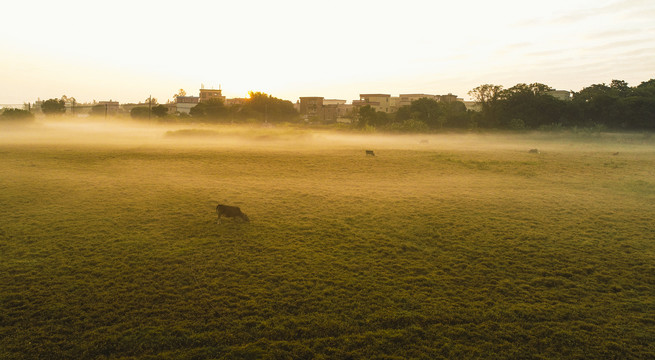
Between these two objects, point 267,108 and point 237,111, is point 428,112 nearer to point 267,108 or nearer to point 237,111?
point 267,108

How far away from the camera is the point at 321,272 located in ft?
Result: 21.4

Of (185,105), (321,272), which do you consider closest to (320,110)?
(185,105)

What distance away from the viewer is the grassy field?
4.64 meters

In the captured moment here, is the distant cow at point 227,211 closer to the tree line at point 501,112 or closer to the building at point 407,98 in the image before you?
the tree line at point 501,112

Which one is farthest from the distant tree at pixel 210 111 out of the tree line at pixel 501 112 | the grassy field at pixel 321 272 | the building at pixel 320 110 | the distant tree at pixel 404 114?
the grassy field at pixel 321 272

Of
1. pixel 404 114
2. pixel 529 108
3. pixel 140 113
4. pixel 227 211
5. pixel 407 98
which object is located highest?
pixel 407 98

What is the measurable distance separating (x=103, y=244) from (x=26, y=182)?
807cm

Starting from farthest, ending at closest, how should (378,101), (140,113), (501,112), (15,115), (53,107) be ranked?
(378,101), (53,107), (140,113), (501,112), (15,115)

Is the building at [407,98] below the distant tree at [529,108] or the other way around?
the other way around

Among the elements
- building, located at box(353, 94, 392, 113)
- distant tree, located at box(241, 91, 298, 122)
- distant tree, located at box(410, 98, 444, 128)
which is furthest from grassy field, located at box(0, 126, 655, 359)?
building, located at box(353, 94, 392, 113)

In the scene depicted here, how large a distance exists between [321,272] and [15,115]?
4785 centimetres

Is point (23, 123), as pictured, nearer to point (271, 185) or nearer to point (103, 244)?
point (271, 185)

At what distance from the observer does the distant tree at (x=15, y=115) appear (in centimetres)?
4094

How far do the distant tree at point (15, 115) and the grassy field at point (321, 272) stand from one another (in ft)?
114
